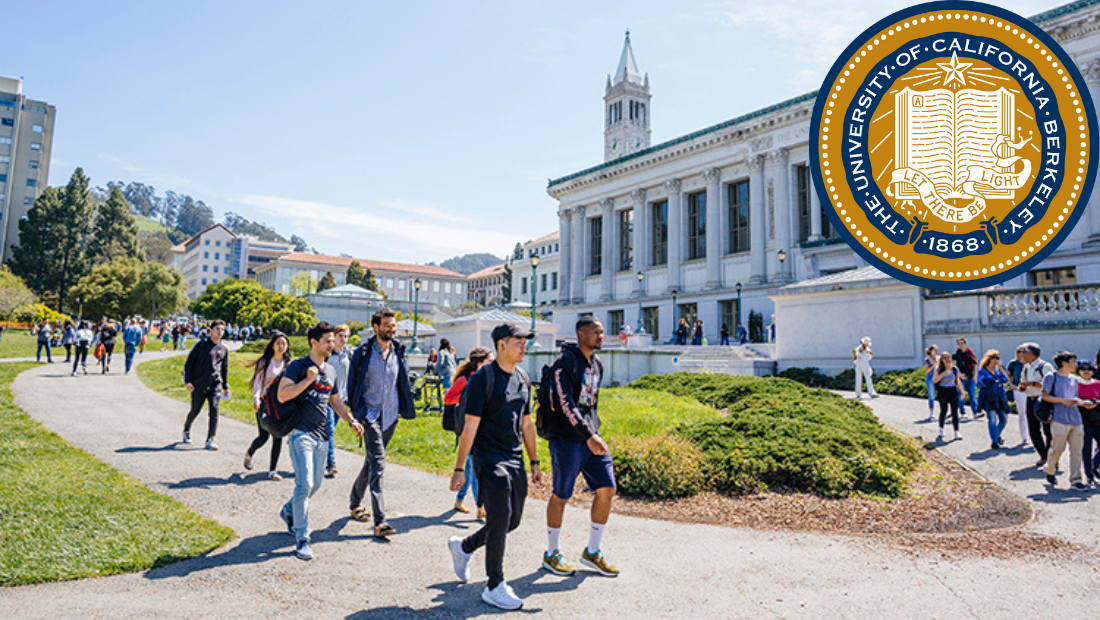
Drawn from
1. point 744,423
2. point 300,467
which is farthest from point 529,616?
point 744,423

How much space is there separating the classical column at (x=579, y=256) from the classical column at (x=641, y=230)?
6.33m

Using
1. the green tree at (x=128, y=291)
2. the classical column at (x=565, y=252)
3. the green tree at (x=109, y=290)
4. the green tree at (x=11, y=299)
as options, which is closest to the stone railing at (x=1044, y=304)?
the classical column at (x=565, y=252)

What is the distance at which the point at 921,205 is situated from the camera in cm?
984

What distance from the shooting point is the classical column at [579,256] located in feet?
177

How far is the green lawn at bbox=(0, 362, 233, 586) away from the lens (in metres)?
4.89

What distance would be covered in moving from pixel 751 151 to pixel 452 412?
38.4 meters

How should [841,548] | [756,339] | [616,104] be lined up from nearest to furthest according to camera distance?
[841,548], [756,339], [616,104]

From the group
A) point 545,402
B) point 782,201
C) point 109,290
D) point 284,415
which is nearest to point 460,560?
point 545,402

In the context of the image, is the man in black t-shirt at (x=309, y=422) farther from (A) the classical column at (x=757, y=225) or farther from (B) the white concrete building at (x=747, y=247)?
(A) the classical column at (x=757, y=225)

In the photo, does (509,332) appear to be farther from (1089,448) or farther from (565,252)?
(565,252)

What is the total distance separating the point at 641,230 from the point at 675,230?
3542mm

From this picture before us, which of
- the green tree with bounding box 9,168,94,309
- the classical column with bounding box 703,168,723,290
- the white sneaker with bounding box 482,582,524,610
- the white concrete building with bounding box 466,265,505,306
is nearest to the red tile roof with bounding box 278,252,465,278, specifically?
the white concrete building with bounding box 466,265,505,306

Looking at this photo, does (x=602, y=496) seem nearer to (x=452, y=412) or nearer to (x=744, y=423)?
(x=452, y=412)

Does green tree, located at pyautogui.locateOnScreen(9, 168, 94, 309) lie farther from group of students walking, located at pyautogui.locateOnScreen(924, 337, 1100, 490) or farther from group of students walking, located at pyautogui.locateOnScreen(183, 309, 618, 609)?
group of students walking, located at pyautogui.locateOnScreen(924, 337, 1100, 490)
